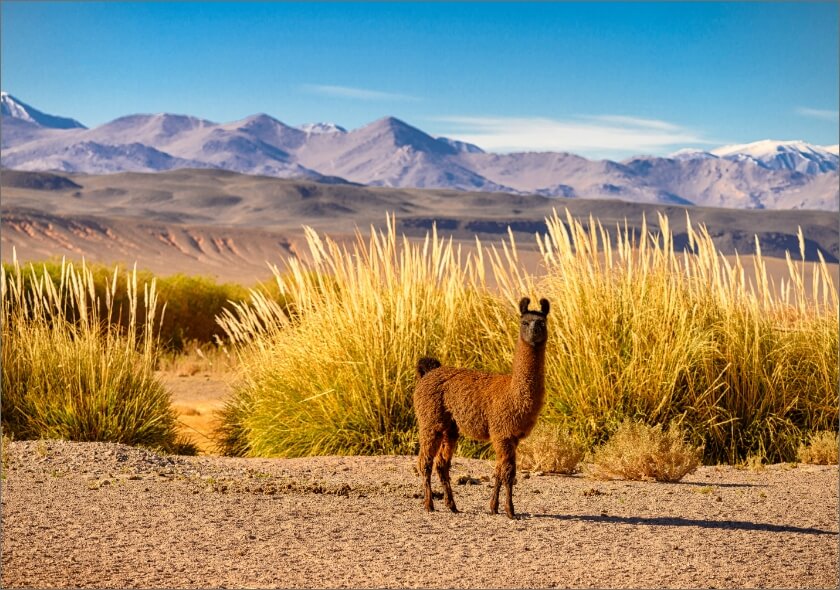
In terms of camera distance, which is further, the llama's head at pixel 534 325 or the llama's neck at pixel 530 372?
the llama's neck at pixel 530 372

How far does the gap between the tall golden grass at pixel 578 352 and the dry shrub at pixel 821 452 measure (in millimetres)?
366

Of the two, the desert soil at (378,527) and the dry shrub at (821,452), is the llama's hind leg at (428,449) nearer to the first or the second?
the desert soil at (378,527)

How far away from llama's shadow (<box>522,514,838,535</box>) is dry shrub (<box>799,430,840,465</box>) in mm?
2719

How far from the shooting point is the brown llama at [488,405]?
6.39 metres

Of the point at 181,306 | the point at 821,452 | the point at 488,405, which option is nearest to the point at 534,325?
the point at 488,405

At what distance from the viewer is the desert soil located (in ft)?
18.8

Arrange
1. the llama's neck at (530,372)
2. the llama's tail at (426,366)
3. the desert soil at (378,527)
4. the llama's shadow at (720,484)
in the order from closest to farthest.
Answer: the desert soil at (378,527), the llama's neck at (530,372), the llama's tail at (426,366), the llama's shadow at (720,484)

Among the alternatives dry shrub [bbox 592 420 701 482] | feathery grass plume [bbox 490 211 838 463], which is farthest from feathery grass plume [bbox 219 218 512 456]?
dry shrub [bbox 592 420 701 482]

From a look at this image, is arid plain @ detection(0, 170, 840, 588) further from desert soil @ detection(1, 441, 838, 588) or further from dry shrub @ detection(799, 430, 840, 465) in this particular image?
dry shrub @ detection(799, 430, 840, 465)

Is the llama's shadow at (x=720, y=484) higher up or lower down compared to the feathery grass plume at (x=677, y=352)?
lower down

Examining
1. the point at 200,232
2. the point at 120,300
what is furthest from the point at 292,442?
the point at 200,232

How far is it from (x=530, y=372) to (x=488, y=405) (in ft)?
1.16

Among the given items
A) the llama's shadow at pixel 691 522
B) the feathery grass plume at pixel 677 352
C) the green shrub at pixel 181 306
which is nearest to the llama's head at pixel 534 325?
the llama's shadow at pixel 691 522

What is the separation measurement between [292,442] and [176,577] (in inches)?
174
